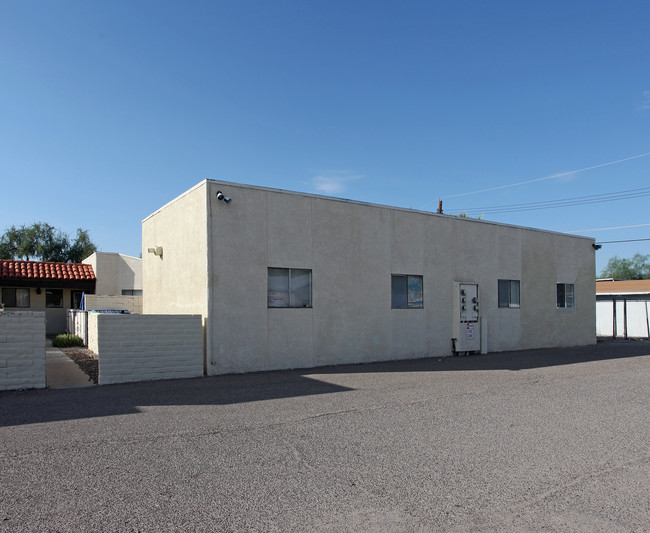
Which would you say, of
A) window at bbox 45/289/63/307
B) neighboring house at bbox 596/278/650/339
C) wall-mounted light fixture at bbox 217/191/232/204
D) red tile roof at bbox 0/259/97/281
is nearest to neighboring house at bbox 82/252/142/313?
red tile roof at bbox 0/259/97/281

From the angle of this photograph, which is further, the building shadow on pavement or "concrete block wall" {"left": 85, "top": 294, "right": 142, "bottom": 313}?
"concrete block wall" {"left": 85, "top": 294, "right": 142, "bottom": 313}

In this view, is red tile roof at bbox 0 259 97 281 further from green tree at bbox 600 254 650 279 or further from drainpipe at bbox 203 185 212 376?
green tree at bbox 600 254 650 279

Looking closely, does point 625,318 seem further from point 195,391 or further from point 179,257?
point 195,391

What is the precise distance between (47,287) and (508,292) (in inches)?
801

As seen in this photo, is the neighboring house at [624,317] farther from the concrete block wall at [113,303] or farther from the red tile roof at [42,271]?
the red tile roof at [42,271]

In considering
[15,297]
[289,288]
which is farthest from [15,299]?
[289,288]

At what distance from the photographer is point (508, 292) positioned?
18281mm

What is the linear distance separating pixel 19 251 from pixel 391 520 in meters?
51.2

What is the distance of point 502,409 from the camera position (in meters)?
8.18

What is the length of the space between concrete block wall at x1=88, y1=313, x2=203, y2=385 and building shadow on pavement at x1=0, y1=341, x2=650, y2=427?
0.32 metres

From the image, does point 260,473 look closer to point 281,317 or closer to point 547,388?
point 547,388

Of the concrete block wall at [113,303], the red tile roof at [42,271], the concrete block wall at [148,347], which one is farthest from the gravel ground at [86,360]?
the red tile roof at [42,271]

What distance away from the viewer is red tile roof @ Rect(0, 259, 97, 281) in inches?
923

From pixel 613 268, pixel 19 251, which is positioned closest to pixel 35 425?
pixel 19 251
